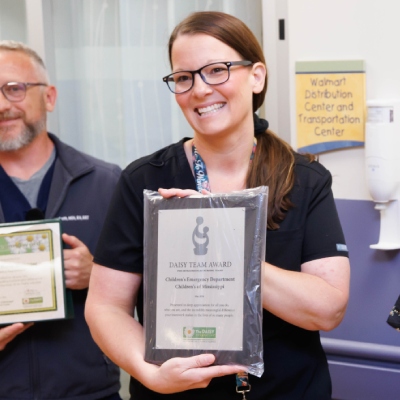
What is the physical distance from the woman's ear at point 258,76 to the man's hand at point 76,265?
2.67ft

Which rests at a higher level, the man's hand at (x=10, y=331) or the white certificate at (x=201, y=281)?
the white certificate at (x=201, y=281)

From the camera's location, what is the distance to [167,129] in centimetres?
324

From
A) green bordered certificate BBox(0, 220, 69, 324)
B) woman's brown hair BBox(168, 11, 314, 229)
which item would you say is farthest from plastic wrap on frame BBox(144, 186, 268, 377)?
green bordered certificate BBox(0, 220, 69, 324)

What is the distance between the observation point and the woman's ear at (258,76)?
163 cm

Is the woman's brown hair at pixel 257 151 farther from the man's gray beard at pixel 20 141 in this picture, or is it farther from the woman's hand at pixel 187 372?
the man's gray beard at pixel 20 141

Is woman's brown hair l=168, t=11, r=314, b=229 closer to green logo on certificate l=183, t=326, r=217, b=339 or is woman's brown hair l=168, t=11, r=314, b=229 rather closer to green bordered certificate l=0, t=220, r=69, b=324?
green logo on certificate l=183, t=326, r=217, b=339

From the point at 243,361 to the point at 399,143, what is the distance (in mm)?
1377

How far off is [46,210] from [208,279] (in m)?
0.95

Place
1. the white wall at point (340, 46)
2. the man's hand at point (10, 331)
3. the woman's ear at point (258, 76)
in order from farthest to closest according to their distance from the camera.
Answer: the white wall at point (340, 46) < the man's hand at point (10, 331) < the woman's ear at point (258, 76)

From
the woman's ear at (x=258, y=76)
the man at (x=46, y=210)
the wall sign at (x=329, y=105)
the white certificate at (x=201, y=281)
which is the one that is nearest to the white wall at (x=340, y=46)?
the wall sign at (x=329, y=105)

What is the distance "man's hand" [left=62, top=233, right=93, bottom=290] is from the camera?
2.17 m

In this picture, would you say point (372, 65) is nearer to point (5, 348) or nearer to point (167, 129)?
point (167, 129)

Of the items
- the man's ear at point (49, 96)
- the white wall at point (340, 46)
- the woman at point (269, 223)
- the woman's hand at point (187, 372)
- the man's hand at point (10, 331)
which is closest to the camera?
the woman's hand at point (187, 372)

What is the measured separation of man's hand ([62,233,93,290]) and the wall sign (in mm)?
979
